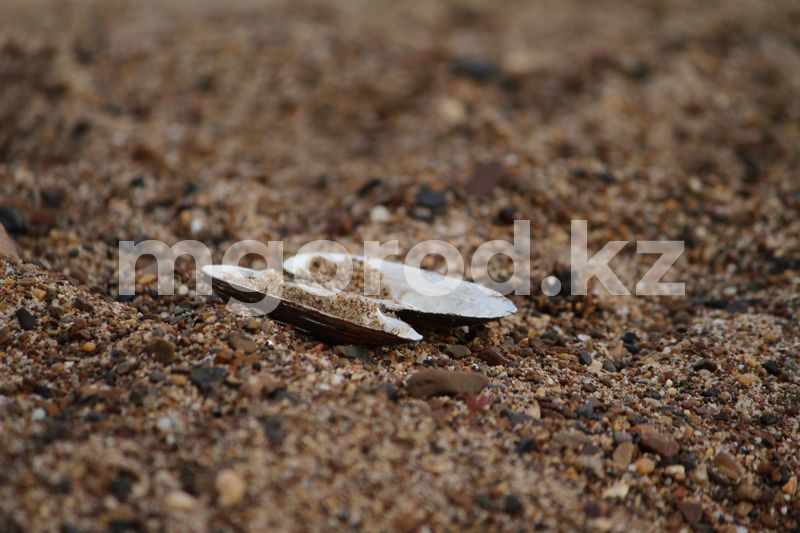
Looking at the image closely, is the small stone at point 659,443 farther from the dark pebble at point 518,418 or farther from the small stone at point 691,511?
the dark pebble at point 518,418

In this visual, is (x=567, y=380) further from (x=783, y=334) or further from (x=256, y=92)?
(x=256, y=92)

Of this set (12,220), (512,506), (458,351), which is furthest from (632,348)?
(12,220)

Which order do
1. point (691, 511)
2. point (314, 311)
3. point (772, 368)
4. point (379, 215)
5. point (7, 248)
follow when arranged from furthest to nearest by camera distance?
point (379, 215), point (7, 248), point (772, 368), point (314, 311), point (691, 511)

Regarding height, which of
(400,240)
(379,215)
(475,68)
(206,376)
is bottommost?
(206,376)

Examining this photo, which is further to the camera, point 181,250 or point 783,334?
point 181,250

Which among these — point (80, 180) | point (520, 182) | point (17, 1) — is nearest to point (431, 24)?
point (520, 182)

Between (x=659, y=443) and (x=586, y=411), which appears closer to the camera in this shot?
(x=659, y=443)

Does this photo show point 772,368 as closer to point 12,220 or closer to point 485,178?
point 485,178
